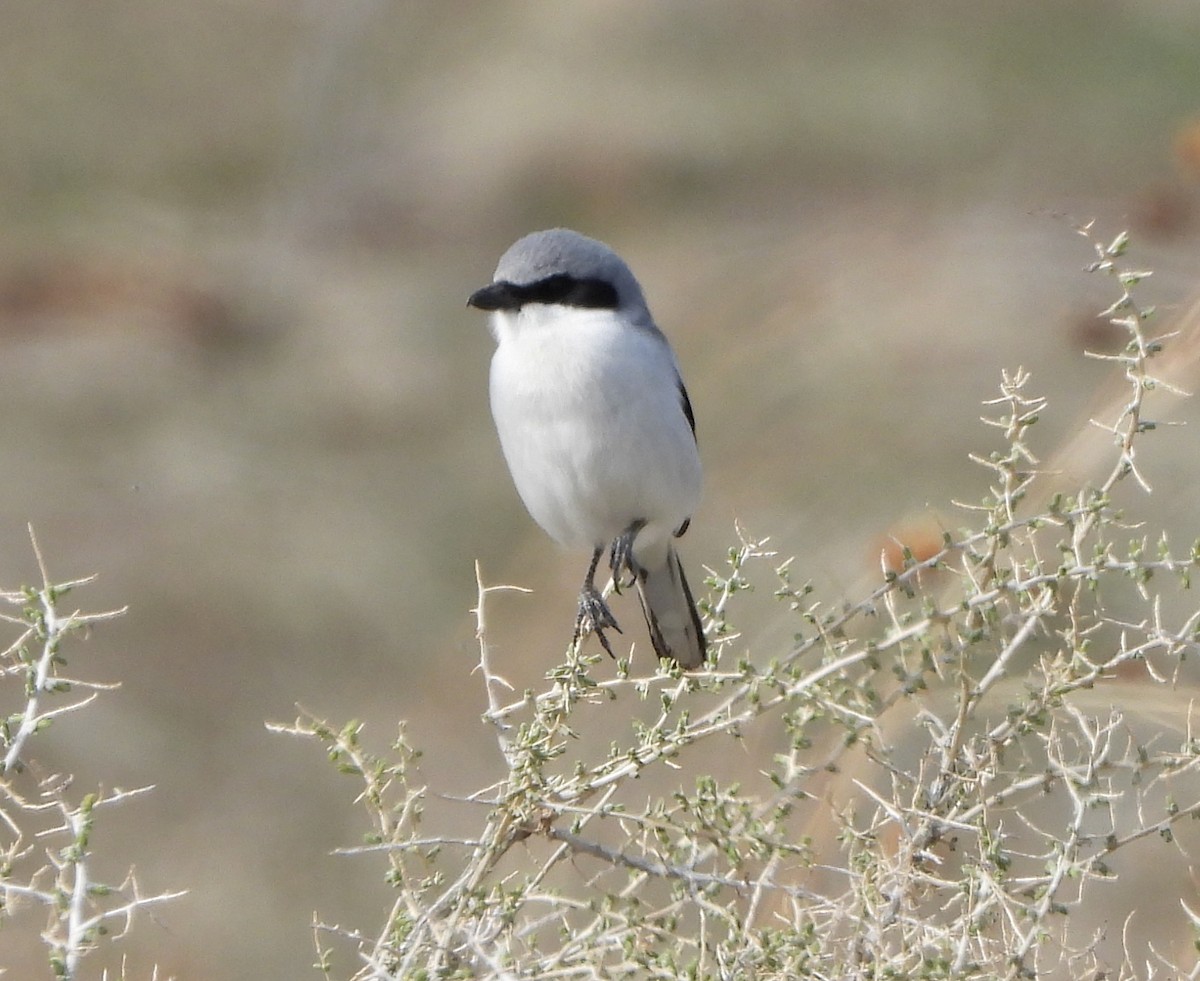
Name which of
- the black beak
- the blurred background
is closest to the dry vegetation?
the black beak

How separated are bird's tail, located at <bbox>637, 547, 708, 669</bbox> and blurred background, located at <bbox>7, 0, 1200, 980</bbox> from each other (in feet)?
6.99

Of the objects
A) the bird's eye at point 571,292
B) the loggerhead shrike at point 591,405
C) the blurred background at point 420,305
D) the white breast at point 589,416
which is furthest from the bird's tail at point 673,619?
the blurred background at point 420,305

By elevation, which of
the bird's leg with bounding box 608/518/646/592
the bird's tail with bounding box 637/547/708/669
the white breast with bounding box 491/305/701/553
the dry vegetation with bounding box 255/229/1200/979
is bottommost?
the dry vegetation with bounding box 255/229/1200/979

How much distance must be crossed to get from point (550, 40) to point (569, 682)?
13.9 meters

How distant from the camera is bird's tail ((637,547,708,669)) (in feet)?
11.3

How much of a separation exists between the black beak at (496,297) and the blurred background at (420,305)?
8.51 ft

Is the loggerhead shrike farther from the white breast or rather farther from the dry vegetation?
the dry vegetation

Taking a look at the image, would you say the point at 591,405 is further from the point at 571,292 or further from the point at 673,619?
the point at 673,619

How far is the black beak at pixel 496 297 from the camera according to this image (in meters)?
3.30

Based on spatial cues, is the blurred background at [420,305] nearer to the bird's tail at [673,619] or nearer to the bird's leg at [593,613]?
the bird's tail at [673,619]

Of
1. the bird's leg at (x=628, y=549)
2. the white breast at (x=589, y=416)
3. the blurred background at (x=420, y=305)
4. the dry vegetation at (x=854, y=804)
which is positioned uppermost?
the blurred background at (x=420, y=305)

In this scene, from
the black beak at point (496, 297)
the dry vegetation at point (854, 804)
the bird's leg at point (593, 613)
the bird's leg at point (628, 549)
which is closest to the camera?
the dry vegetation at point (854, 804)

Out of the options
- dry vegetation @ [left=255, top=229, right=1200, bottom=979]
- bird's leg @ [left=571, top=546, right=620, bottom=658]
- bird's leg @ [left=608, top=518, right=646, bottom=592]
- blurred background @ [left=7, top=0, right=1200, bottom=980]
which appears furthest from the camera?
blurred background @ [left=7, top=0, right=1200, bottom=980]

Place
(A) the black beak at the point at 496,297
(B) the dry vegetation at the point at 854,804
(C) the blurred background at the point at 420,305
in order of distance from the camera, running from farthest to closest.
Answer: (C) the blurred background at the point at 420,305 → (A) the black beak at the point at 496,297 → (B) the dry vegetation at the point at 854,804
